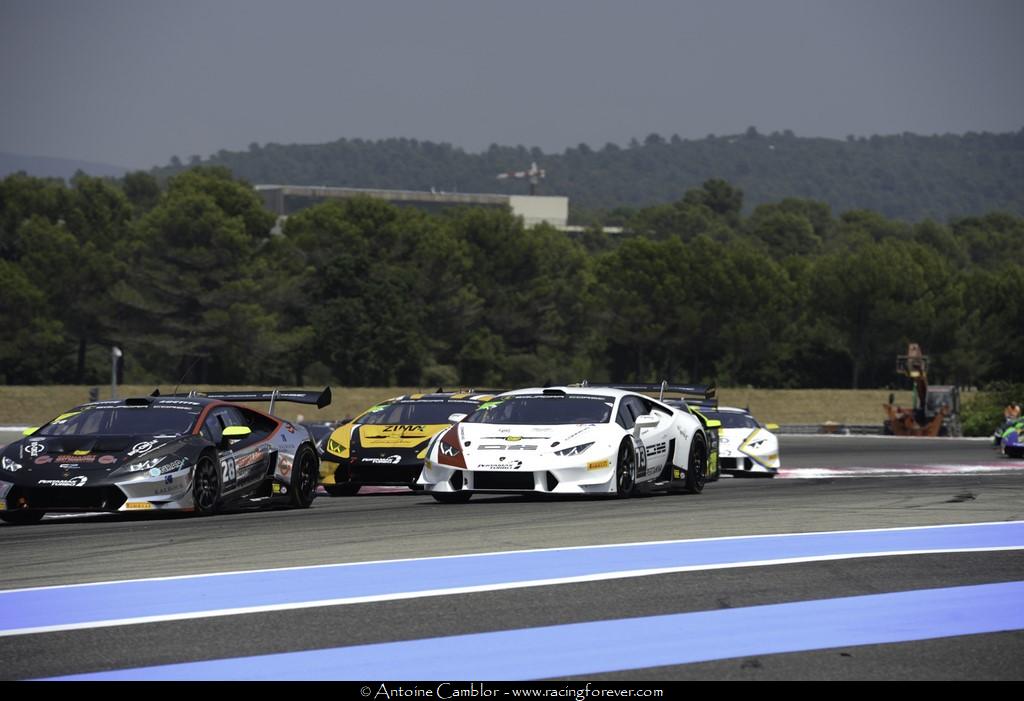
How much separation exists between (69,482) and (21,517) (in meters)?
0.84

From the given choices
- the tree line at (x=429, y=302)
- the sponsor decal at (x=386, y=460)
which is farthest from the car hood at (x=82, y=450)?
the tree line at (x=429, y=302)

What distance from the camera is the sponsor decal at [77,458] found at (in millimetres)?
14641

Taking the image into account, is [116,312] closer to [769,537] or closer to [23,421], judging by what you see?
[23,421]

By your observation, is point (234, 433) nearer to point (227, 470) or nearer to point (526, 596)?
point (227, 470)

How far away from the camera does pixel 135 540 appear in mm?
12492

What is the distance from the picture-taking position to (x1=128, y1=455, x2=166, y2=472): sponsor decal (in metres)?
14.7

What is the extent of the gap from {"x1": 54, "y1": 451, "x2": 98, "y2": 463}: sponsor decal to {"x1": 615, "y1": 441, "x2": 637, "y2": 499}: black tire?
211 inches

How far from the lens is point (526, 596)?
29.7 feet

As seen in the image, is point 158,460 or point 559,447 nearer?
point 158,460

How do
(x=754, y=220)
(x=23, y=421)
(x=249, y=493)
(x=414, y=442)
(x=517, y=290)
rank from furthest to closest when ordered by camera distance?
(x=754, y=220), (x=517, y=290), (x=23, y=421), (x=414, y=442), (x=249, y=493)

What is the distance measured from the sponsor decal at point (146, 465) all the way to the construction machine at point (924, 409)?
160 feet

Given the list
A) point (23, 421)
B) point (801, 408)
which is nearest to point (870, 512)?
point (23, 421)

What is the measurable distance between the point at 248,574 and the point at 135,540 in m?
2.75

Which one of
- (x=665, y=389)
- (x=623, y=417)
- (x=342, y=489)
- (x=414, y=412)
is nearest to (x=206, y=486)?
(x=623, y=417)
